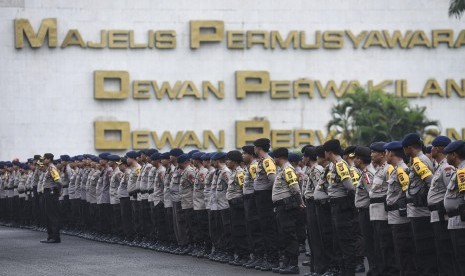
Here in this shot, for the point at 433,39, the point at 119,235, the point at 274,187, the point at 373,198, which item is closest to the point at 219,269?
the point at 274,187

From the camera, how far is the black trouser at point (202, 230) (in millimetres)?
24328

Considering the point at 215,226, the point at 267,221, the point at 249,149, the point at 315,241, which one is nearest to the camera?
the point at 315,241

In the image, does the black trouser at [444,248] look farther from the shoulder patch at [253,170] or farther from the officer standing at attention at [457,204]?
the shoulder patch at [253,170]

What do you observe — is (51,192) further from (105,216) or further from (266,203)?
(266,203)

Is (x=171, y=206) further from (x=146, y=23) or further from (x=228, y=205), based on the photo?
(x=146, y=23)

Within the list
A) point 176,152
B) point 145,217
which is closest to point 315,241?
point 176,152

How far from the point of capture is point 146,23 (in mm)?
63562

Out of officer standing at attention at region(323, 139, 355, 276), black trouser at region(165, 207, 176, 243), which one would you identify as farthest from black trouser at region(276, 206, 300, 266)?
black trouser at region(165, 207, 176, 243)

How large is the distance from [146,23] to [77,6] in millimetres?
Result: 3603

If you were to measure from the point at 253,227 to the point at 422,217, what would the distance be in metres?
6.01

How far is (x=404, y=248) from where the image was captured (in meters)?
16.1

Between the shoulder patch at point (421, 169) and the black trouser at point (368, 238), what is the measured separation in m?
1.90

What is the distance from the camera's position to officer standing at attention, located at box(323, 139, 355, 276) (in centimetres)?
1806

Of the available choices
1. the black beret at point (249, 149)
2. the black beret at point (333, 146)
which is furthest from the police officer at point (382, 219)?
the black beret at point (249, 149)
